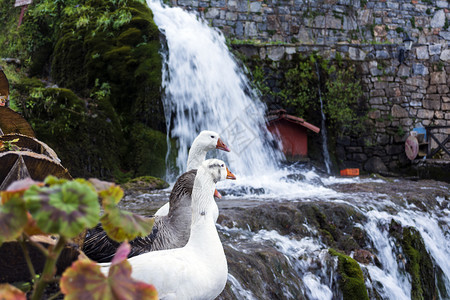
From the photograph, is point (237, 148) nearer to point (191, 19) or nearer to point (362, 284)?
point (191, 19)

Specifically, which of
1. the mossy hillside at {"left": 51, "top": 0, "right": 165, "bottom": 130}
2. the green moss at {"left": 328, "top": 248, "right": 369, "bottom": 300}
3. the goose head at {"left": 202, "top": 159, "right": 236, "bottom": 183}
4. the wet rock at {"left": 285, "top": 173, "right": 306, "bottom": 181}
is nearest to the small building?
the wet rock at {"left": 285, "top": 173, "right": 306, "bottom": 181}

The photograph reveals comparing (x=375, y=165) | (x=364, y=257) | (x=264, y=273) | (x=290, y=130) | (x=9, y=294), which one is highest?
(x=9, y=294)

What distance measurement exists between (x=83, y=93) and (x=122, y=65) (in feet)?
3.11

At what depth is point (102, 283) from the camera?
0.81 m

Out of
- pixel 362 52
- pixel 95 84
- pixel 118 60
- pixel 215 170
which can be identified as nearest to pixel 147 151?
pixel 95 84

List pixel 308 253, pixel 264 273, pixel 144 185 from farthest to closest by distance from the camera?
pixel 144 185, pixel 308 253, pixel 264 273

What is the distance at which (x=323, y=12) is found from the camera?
1448 cm

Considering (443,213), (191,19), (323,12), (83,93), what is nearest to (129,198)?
(83,93)

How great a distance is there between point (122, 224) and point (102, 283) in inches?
5.0

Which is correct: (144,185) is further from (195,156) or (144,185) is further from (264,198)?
(195,156)

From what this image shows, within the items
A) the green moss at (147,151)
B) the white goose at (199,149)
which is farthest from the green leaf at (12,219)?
the green moss at (147,151)

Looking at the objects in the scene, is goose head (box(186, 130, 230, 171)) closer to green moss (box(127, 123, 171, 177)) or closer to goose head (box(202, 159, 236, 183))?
goose head (box(202, 159, 236, 183))

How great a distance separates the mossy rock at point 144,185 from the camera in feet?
22.5

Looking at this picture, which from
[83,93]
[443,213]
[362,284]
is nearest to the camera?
[362,284]
